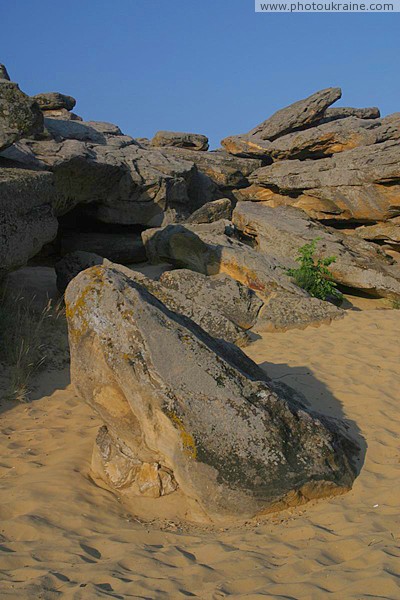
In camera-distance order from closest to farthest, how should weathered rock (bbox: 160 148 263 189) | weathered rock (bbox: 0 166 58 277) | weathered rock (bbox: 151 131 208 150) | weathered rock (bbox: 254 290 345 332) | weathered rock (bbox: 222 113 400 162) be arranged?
weathered rock (bbox: 0 166 58 277) < weathered rock (bbox: 254 290 345 332) < weathered rock (bbox: 222 113 400 162) < weathered rock (bbox: 160 148 263 189) < weathered rock (bbox: 151 131 208 150)

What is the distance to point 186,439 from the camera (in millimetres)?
3932

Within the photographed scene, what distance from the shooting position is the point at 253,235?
15594mm

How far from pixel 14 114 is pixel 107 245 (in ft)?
16.6

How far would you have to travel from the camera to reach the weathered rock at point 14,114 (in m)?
8.50

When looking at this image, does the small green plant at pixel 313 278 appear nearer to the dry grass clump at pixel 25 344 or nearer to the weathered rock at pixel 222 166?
the dry grass clump at pixel 25 344

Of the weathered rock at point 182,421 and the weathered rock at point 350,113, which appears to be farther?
the weathered rock at point 350,113

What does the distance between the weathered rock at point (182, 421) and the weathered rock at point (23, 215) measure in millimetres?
3779

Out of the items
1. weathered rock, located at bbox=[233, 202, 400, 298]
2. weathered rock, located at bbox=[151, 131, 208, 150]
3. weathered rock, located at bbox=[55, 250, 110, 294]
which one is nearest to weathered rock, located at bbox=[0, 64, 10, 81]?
weathered rock, located at bbox=[55, 250, 110, 294]

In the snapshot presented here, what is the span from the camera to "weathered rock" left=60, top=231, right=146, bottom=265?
13156 mm

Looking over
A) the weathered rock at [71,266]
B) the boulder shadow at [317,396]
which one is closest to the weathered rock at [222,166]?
the weathered rock at [71,266]

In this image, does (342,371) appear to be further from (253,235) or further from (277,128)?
(277,128)

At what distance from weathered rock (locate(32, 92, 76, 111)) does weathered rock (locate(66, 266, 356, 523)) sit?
1499 cm

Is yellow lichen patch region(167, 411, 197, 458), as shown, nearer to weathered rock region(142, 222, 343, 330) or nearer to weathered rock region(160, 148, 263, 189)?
weathered rock region(142, 222, 343, 330)

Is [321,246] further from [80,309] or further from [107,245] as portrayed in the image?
[80,309]
